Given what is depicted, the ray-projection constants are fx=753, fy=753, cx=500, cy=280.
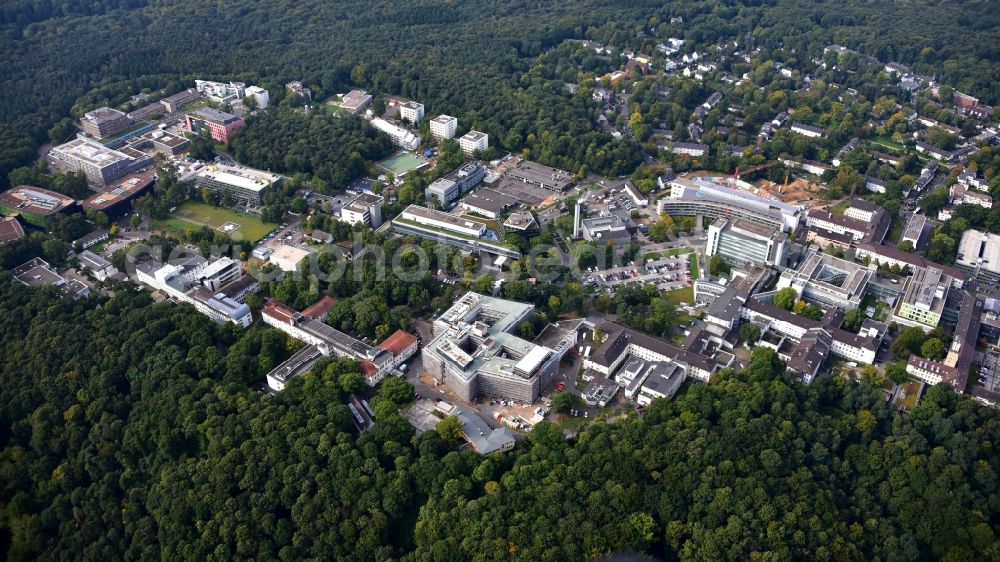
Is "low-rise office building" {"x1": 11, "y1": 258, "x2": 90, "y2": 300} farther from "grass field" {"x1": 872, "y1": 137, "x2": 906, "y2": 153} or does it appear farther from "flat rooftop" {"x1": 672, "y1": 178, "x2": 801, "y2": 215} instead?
"grass field" {"x1": 872, "y1": 137, "x2": 906, "y2": 153}

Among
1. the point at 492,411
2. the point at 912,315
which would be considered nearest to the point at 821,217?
the point at 912,315

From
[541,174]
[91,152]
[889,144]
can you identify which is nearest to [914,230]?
[889,144]

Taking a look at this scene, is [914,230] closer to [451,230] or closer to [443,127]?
[451,230]

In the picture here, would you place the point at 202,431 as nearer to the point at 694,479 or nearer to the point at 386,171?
the point at 694,479

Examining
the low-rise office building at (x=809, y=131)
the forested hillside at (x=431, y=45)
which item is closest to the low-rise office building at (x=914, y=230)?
the low-rise office building at (x=809, y=131)

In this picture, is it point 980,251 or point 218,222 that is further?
point 218,222
